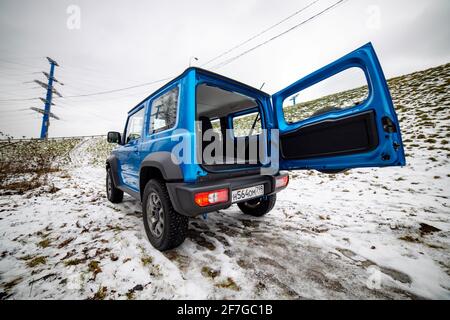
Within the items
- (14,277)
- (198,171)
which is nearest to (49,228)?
(14,277)

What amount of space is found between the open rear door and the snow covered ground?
100 centimetres

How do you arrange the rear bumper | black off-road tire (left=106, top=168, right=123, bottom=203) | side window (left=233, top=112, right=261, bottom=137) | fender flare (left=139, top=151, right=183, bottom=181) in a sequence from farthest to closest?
1. black off-road tire (left=106, top=168, right=123, bottom=203)
2. side window (left=233, top=112, right=261, bottom=137)
3. fender flare (left=139, top=151, right=183, bottom=181)
4. the rear bumper

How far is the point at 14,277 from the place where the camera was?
1609 mm

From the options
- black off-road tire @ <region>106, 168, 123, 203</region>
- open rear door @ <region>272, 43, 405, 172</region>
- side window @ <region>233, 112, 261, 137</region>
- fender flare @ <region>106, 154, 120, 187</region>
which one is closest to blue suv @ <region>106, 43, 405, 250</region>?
open rear door @ <region>272, 43, 405, 172</region>

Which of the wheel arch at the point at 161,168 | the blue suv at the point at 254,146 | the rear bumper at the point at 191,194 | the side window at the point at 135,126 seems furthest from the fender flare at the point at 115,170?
the rear bumper at the point at 191,194

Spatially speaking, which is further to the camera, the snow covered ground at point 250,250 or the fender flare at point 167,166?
the fender flare at point 167,166

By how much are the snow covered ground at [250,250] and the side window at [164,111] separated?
1499 mm

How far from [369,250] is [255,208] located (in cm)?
157

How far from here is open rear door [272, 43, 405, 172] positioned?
164 centimetres

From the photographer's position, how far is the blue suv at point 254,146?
1666 millimetres

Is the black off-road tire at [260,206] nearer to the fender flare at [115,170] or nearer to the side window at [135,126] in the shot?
the side window at [135,126]

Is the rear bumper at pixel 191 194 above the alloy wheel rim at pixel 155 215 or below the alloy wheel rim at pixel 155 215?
above

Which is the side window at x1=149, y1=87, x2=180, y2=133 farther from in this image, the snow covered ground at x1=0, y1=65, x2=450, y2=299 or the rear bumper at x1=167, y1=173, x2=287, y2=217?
the snow covered ground at x1=0, y1=65, x2=450, y2=299
